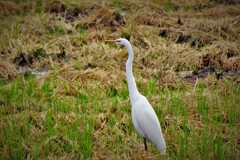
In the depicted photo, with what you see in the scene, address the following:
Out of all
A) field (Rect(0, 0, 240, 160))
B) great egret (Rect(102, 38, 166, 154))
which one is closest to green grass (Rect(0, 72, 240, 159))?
field (Rect(0, 0, 240, 160))

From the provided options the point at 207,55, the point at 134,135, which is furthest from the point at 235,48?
the point at 134,135

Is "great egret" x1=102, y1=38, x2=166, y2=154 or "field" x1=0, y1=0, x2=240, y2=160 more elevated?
"great egret" x1=102, y1=38, x2=166, y2=154

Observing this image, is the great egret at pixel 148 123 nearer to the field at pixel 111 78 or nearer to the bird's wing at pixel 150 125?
the bird's wing at pixel 150 125

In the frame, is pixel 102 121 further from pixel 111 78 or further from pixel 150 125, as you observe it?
pixel 111 78

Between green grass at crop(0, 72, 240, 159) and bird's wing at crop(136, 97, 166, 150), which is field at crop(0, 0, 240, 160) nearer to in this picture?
green grass at crop(0, 72, 240, 159)

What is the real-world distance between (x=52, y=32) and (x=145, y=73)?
265 cm

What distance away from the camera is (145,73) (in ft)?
19.0

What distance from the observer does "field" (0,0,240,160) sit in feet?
12.4

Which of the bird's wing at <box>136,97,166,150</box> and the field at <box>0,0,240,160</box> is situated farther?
the field at <box>0,0,240,160</box>

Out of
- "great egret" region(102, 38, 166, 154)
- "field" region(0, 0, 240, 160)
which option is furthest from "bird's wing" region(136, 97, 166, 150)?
"field" region(0, 0, 240, 160)

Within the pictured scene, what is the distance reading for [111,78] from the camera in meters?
5.56

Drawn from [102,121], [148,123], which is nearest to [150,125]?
[148,123]

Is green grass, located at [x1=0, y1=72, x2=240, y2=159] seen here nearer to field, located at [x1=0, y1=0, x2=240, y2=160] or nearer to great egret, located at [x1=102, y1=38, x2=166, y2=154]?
field, located at [x1=0, y1=0, x2=240, y2=160]

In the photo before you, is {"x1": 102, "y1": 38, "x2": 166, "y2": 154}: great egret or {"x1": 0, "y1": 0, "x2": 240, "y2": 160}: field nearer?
{"x1": 102, "y1": 38, "x2": 166, "y2": 154}: great egret
